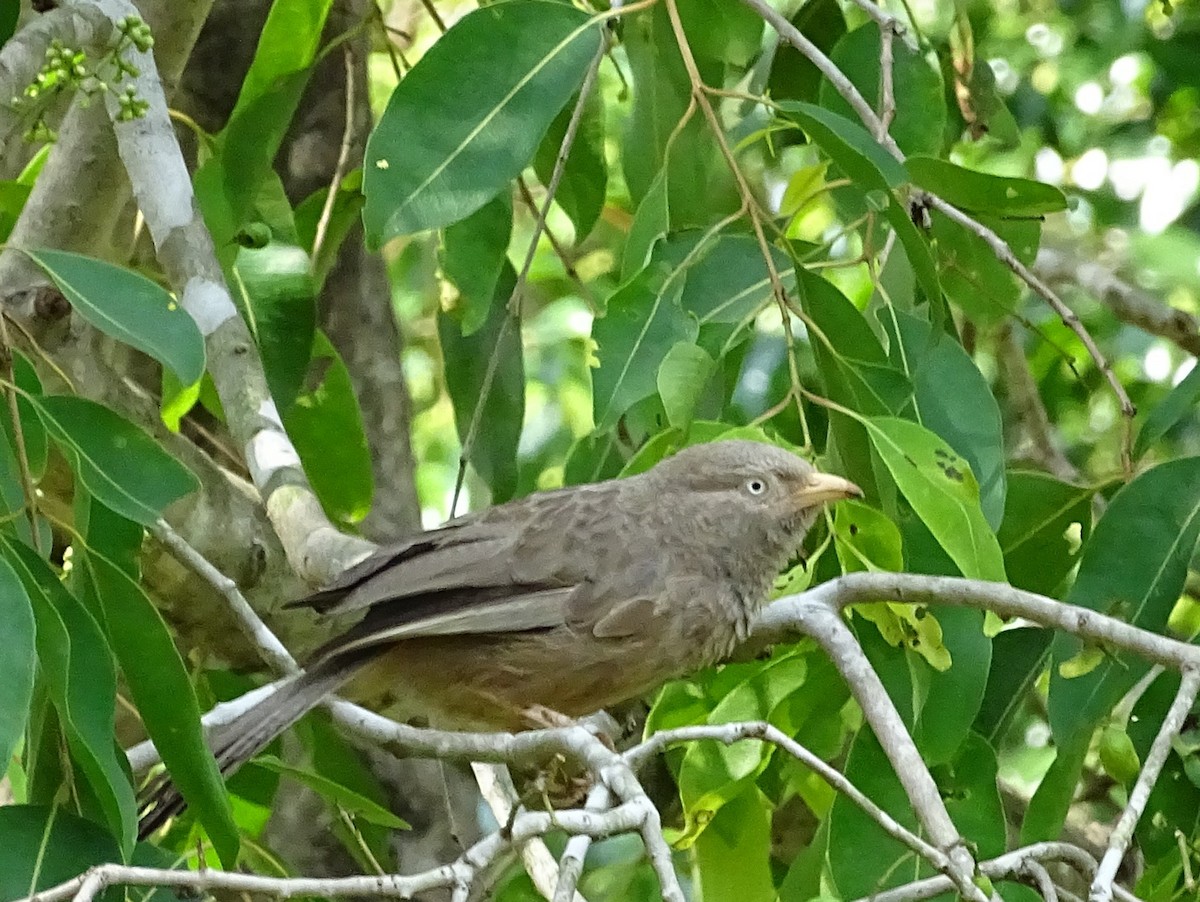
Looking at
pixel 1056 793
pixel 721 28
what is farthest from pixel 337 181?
pixel 1056 793

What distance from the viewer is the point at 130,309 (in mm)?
2619

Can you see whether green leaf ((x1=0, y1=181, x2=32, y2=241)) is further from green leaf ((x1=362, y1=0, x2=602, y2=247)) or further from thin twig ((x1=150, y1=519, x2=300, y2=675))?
green leaf ((x1=362, y1=0, x2=602, y2=247))

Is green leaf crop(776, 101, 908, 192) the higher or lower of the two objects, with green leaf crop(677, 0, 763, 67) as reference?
lower

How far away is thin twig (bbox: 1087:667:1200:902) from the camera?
7.29ft

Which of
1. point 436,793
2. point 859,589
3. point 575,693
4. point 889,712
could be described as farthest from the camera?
point 436,793

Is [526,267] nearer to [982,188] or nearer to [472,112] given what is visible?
[472,112]

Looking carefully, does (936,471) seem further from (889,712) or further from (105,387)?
(105,387)

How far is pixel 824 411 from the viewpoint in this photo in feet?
12.0

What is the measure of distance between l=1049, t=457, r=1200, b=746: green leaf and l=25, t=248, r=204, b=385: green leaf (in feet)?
5.53

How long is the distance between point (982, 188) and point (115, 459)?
5.35ft

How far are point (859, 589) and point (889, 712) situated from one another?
0.93 ft

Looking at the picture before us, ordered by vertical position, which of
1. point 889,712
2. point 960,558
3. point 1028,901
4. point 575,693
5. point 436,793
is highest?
point 960,558

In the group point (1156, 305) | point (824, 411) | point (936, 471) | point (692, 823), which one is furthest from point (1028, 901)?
point (1156, 305)

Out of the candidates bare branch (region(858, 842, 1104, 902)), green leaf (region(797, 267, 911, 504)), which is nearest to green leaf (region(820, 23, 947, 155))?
green leaf (region(797, 267, 911, 504))
